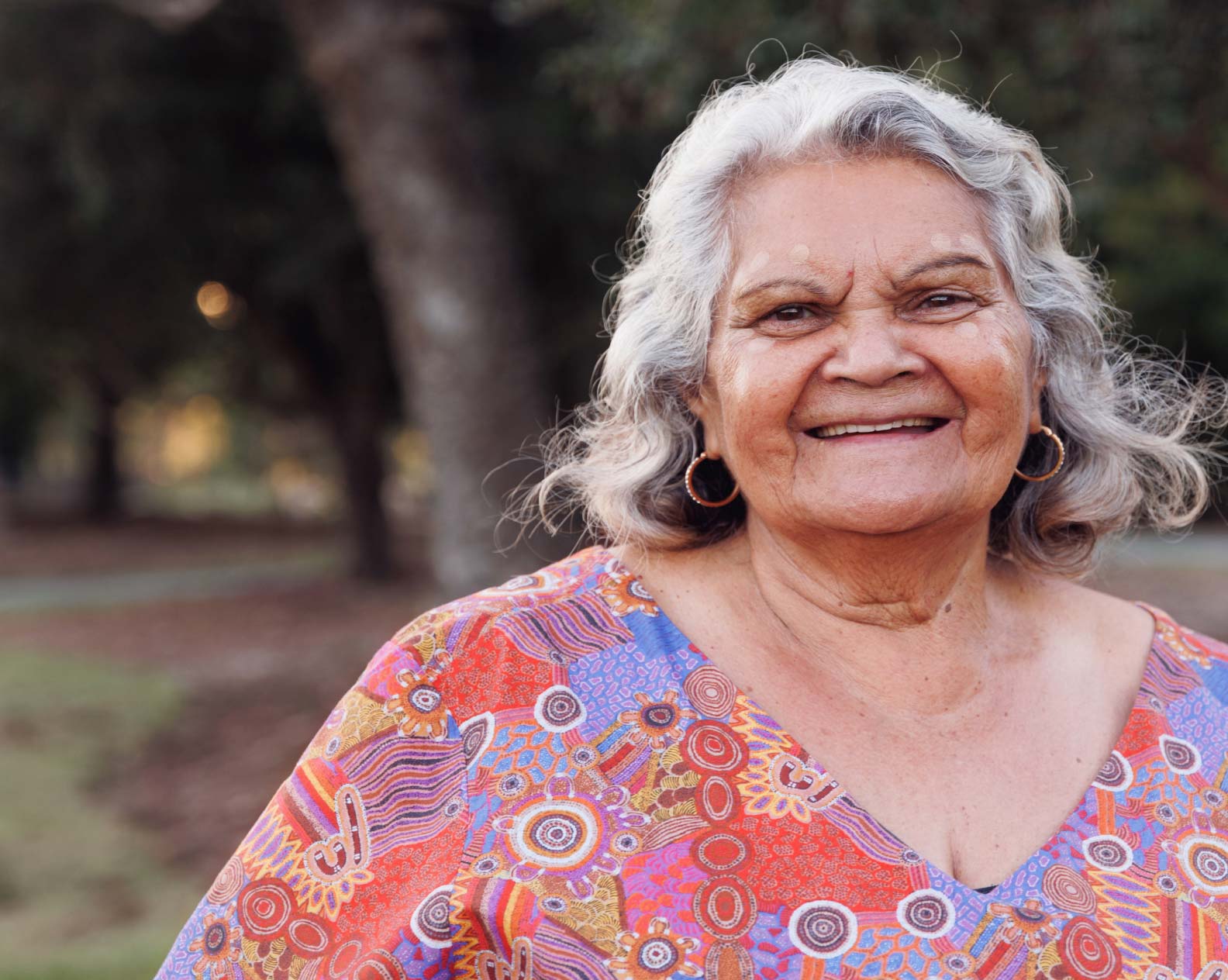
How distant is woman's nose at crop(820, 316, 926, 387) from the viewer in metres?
1.98

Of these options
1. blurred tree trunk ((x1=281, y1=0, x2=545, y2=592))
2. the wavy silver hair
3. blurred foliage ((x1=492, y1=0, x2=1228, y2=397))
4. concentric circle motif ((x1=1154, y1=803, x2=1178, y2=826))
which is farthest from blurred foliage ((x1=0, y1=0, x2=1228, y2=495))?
concentric circle motif ((x1=1154, y1=803, x2=1178, y2=826))

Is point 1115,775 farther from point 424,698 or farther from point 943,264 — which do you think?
point 424,698

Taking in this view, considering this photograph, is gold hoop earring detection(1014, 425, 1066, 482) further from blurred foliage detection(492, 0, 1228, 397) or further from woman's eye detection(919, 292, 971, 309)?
blurred foliage detection(492, 0, 1228, 397)

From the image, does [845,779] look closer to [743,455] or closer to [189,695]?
[743,455]

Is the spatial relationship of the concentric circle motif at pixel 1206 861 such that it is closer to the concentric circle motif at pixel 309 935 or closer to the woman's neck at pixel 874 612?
the woman's neck at pixel 874 612

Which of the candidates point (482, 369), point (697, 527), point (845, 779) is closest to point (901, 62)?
point (482, 369)

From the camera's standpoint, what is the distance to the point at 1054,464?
2.53 meters

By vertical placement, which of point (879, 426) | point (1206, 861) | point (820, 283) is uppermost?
point (820, 283)

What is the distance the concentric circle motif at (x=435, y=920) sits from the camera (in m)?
1.73

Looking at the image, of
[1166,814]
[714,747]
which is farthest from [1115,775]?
[714,747]

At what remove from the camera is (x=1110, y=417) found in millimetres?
2500

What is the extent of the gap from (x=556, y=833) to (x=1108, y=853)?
0.83 m

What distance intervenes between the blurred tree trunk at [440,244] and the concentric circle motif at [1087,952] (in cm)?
462

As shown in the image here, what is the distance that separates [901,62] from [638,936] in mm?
4828
